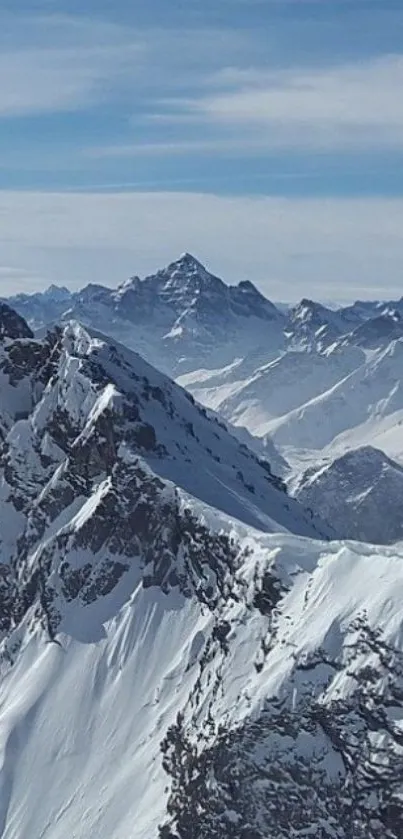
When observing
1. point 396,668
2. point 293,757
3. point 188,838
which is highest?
point 396,668

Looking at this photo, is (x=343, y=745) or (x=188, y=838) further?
(x=188, y=838)

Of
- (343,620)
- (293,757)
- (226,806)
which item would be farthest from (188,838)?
(343,620)

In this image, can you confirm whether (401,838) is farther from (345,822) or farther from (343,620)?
(343,620)

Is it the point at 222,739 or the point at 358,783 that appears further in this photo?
the point at 222,739

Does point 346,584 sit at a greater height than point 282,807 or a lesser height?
greater

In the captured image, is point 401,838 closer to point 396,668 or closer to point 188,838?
point 396,668

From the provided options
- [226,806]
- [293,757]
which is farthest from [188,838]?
[293,757]

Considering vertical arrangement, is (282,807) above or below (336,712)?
below
